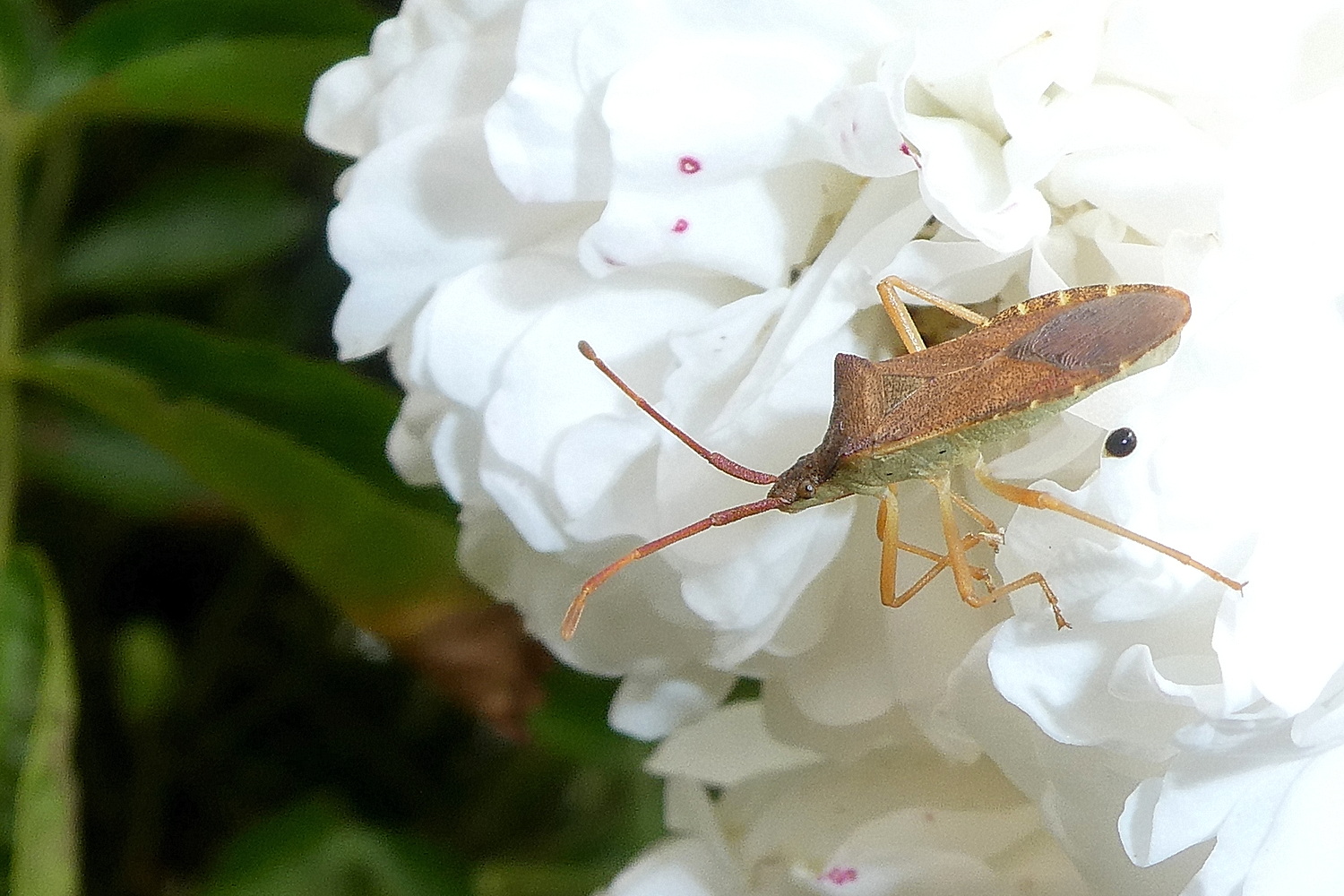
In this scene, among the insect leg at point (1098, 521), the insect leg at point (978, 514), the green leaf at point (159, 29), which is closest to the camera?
the insect leg at point (1098, 521)

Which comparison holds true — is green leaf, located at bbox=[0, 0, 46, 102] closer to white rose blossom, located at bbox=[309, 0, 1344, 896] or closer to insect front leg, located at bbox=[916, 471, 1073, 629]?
white rose blossom, located at bbox=[309, 0, 1344, 896]

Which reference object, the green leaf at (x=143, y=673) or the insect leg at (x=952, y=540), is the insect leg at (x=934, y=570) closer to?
the insect leg at (x=952, y=540)

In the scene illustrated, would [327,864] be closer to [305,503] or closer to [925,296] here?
[305,503]

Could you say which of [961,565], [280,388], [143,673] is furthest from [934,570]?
[143,673]

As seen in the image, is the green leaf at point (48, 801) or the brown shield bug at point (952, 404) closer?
the brown shield bug at point (952, 404)

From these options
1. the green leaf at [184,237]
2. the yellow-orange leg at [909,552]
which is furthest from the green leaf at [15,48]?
the yellow-orange leg at [909,552]
